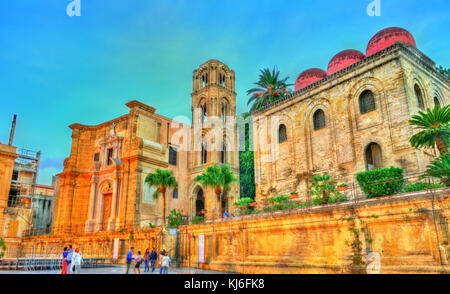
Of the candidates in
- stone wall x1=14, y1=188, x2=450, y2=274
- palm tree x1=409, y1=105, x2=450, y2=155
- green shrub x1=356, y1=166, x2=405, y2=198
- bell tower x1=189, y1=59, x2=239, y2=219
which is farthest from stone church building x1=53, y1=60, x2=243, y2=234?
palm tree x1=409, y1=105, x2=450, y2=155

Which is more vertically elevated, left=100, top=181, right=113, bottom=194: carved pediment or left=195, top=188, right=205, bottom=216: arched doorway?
left=100, top=181, right=113, bottom=194: carved pediment

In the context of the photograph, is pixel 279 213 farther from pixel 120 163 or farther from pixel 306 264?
pixel 120 163

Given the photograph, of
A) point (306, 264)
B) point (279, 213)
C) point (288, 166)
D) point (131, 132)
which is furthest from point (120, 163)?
point (306, 264)

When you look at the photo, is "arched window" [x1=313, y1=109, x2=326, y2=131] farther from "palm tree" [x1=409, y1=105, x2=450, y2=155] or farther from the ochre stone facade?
the ochre stone facade

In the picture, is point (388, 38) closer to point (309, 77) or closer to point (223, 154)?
point (309, 77)

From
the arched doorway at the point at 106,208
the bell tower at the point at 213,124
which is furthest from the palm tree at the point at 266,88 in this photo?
the arched doorway at the point at 106,208

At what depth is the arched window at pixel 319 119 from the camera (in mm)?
21945

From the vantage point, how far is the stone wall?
37.5 ft

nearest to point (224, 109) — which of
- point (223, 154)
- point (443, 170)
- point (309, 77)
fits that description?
point (223, 154)

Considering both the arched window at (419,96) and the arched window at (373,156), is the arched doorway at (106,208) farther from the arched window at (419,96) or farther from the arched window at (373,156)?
the arched window at (419,96)

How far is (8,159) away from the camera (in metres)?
39.1

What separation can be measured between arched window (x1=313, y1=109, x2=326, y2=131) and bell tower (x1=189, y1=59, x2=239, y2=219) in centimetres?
1813

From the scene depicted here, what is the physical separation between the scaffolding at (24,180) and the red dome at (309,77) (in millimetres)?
35741
